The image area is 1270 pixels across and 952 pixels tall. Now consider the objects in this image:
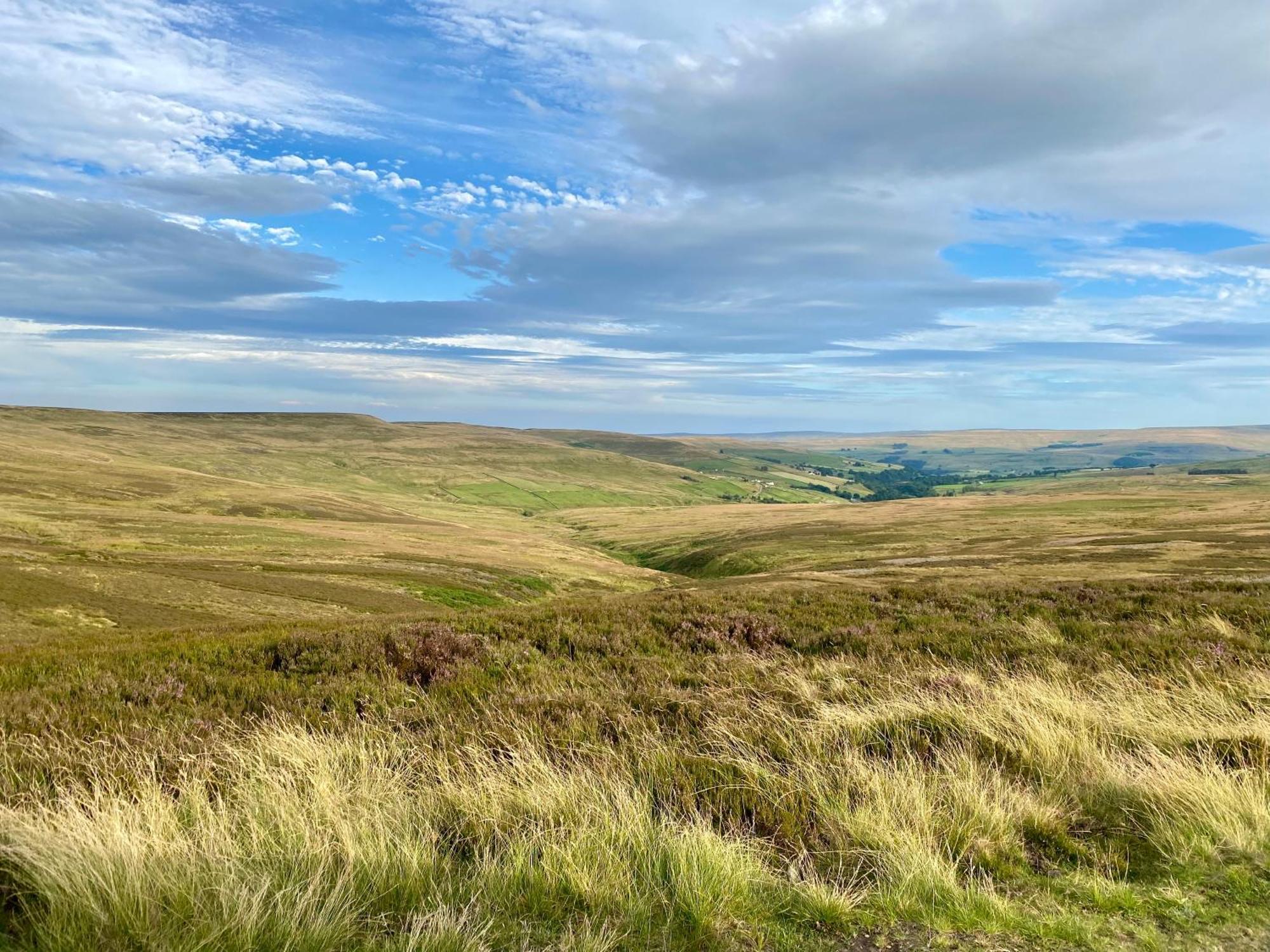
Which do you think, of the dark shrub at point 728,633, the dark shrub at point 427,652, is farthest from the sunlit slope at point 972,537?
the dark shrub at point 427,652

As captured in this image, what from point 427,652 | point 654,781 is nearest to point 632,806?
point 654,781

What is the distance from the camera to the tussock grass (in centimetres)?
420

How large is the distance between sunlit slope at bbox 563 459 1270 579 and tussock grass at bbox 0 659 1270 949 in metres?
40.8

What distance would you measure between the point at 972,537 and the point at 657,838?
296 feet

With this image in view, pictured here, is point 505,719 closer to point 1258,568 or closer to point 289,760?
point 289,760

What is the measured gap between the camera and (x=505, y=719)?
8227mm

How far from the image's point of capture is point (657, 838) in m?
5.18

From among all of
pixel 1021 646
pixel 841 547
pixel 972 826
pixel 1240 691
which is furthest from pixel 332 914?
pixel 841 547

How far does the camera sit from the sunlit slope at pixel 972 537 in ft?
163

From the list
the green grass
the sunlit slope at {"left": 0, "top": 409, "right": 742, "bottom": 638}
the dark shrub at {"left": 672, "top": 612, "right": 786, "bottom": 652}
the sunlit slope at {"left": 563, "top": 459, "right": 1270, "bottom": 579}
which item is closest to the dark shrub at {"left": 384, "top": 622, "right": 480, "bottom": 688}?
the green grass

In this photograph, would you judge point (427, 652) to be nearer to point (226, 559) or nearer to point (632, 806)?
point (632, 806)

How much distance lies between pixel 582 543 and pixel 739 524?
30.8 meters

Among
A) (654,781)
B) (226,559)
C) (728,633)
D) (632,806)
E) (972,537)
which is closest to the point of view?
(632,806)

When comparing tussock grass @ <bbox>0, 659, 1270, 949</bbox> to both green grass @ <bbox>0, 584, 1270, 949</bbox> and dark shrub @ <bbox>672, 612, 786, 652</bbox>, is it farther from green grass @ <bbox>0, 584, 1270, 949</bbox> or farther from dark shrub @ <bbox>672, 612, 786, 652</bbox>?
dark shrub @ <bbox>672, 612, 786, 652</bbox>
